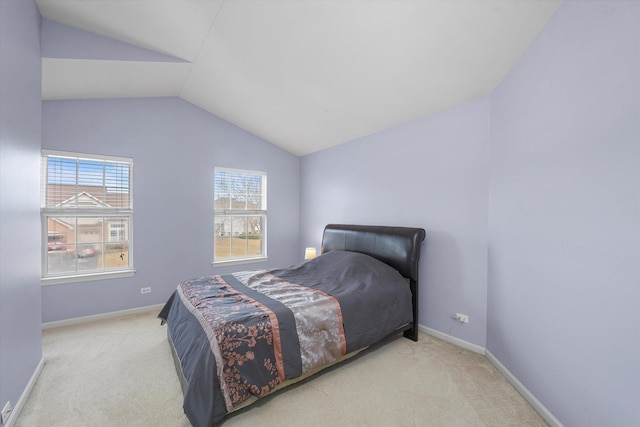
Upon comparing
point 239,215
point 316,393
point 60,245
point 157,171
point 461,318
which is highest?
point 157,171

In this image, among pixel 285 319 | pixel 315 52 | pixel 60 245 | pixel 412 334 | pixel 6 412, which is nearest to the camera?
pixel 6 412

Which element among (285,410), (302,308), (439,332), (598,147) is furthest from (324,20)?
(439,332)

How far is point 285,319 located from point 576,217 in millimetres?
1954

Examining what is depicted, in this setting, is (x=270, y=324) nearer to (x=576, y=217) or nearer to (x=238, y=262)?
(x=576, y=217)

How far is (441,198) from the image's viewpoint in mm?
2703

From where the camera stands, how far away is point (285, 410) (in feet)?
5.53

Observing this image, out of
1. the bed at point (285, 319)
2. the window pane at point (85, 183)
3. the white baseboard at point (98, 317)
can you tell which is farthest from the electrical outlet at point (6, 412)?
the window pane at point (85, 183)

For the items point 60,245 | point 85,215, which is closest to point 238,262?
point 85,215

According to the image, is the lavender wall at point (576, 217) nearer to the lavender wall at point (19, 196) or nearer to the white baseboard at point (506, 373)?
the white baseboard at point (506, 373)

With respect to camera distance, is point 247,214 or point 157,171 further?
point 247,214

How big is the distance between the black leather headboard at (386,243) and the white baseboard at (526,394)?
3.09 ft

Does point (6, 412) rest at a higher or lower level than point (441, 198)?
lower

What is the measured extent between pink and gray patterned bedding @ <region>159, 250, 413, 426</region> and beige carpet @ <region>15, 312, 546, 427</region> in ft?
0.63

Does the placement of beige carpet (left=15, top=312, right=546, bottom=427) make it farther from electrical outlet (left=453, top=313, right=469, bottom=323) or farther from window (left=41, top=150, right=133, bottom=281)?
window (left=41, top=150, right=133, bottom=281)
